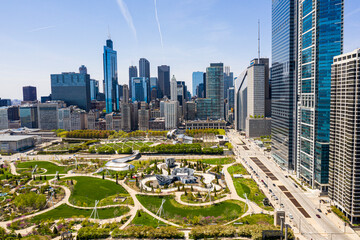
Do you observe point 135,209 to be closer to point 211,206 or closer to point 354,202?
point 211,206

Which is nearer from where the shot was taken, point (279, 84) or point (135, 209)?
point (135, 209)

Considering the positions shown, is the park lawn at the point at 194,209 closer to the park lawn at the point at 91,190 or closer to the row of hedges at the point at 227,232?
the row of hedges at the point at 227,232

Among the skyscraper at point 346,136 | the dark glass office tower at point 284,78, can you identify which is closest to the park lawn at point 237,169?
the dark glass office tower at point 284,78

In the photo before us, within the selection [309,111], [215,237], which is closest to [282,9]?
[309,111]

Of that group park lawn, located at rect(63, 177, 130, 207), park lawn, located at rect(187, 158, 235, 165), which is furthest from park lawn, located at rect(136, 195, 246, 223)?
park lawn, located at rect(187, 158, 235, 165)

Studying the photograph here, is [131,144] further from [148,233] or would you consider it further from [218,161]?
[148,233]

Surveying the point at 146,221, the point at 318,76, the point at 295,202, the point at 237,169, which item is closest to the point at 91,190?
the point at 146,221
